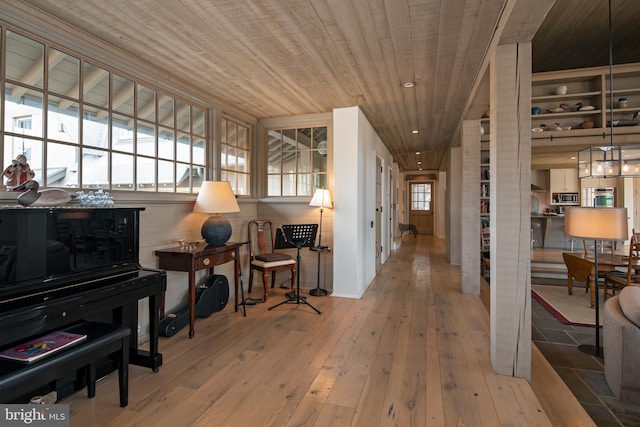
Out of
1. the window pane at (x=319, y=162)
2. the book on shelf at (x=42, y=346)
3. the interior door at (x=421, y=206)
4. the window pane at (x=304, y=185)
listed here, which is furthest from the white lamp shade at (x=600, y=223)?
the interior door at (x=421, y=206)

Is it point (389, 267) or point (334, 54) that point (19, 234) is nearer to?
point (334, 54)

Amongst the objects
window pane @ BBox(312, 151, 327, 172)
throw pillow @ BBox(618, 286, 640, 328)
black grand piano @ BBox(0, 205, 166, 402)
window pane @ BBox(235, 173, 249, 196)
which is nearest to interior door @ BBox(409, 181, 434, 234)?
window pane @ BBox(312, 151, 327, 172)

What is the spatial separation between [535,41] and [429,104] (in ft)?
5.99

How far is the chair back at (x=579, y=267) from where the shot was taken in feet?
13.2

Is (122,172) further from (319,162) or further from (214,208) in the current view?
(319,162)

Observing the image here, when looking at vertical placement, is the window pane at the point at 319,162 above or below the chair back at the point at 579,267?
above

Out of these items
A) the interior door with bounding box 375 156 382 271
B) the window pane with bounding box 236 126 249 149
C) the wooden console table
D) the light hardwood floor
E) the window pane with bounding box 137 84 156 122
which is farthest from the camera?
the interior door with bounding box 375 156 382 271

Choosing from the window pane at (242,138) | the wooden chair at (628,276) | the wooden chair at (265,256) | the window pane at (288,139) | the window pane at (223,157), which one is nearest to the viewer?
the wooden chair at (628,276)

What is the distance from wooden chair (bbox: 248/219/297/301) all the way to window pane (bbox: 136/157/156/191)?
152 cm

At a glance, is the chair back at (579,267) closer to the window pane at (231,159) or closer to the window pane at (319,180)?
the window pane at (319,180)

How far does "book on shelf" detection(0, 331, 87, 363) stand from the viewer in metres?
1.54

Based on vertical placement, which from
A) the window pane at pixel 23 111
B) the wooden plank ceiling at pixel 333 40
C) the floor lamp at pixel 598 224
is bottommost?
the floor lamp at pixel 598 224

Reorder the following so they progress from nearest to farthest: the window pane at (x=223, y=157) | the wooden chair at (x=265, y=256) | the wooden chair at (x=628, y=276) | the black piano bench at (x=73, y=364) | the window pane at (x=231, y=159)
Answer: the black piano bench at (x=73, y=364) < the wooden chair at (x=628, y=276) < the wooden chair at (x=265, y=256) < the window pane at (x=223, y=157) < the window pane at (x=231, y=159)

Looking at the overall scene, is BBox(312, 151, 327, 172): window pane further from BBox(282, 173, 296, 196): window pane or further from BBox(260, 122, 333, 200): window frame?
BBox(282, 173, 296, 196): window pane
